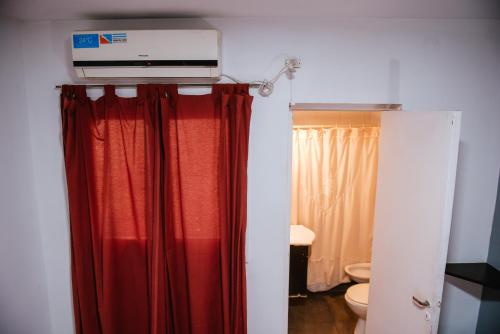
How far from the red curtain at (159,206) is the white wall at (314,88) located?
16 cm

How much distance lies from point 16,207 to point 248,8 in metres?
1.64

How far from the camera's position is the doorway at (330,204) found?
2.62 metres

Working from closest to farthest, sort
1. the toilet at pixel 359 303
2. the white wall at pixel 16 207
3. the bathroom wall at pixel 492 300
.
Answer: the white wall at pixel 16 207
the bathroom wall at pixel 492 300
the toilet at pixel 359 303

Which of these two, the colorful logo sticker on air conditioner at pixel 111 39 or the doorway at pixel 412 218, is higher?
the colorful logo sticker on air conditioner at pixel 111 39

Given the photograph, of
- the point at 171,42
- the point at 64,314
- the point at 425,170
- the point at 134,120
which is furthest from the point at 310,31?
the point at 64,314

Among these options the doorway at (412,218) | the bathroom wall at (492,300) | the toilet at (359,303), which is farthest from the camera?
the toilet at (359,303)

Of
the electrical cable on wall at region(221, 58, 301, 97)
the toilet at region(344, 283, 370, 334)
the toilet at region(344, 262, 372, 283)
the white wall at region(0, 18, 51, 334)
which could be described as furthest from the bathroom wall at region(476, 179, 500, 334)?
the white wall at region(0, 18, 51, 334)

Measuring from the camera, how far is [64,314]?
163cm

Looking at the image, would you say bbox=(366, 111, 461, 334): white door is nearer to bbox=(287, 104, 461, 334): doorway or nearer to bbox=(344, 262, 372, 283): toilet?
bbox=(287, 104, 461, 334): doorway

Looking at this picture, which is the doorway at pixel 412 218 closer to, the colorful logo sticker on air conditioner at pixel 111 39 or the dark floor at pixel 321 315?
the dark floor at pixel 321 315

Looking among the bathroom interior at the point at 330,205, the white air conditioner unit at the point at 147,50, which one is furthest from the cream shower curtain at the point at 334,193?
the white air conditioner unit at the point at 147,50

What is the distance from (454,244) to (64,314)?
2.52 metres

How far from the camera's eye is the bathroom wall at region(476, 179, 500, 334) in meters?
1.52

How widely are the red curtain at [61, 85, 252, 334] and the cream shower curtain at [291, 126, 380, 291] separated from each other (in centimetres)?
140
